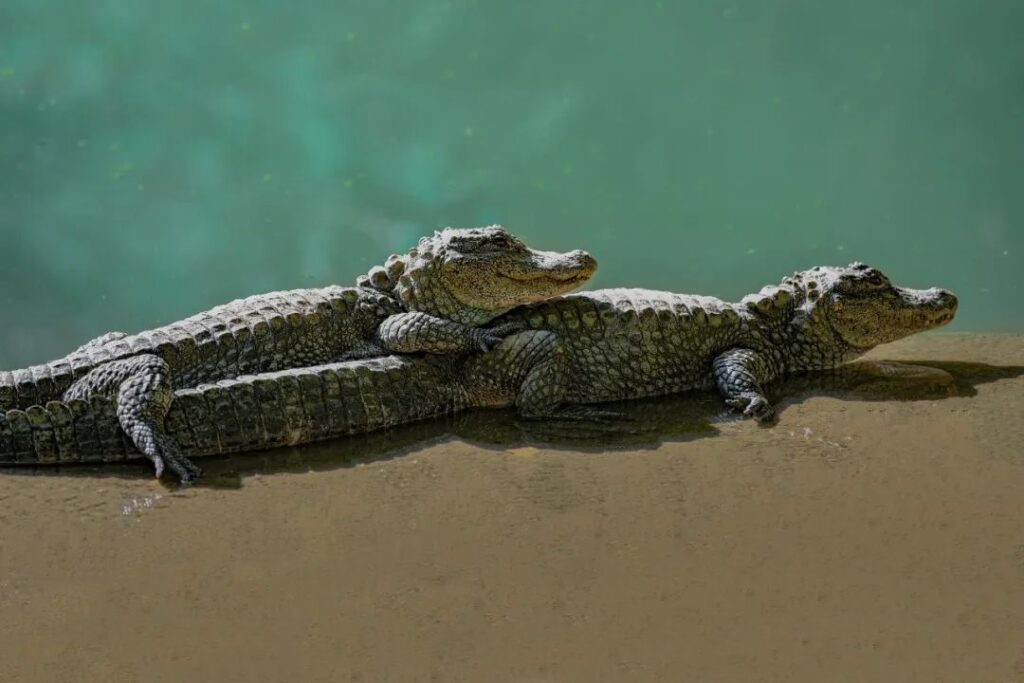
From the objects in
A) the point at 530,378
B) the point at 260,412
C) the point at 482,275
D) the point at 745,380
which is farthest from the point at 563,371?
the point at 260,412

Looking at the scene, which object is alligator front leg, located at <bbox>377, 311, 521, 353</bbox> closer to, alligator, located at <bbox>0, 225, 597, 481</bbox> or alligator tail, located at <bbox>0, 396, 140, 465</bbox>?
alligator, located at <bbox>0, 225, 597, 481</bbox>

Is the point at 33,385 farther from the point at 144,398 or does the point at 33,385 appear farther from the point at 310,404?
the point at 310,404

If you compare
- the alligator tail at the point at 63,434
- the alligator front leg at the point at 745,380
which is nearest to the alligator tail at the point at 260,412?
the alligator tail at the point at 63,434

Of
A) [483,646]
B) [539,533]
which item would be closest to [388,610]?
[483,646]

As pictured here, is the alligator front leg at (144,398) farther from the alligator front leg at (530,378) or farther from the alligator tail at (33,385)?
the alligator front leg at (530,378)

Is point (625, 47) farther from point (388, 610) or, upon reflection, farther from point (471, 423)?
point (388, 610)
